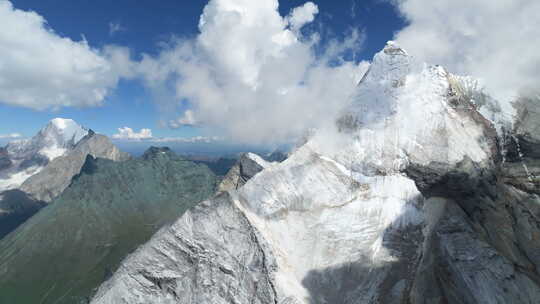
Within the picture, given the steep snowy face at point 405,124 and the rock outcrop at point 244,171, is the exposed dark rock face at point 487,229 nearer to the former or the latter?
the steep snowy face at point 405,124

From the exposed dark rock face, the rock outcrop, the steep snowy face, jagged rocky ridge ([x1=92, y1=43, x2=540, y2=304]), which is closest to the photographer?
the exposed dark rock face

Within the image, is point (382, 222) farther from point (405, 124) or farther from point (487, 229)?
point (405, 124)

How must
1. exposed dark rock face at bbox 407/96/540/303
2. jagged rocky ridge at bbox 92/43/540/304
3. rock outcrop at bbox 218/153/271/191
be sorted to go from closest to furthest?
1. exposed dark rock face at bbox 407/96/540/303
2. jagged rocky ridge at bbox 92/43/540/304
3. rock outcrop at bbox 218/153/271/191

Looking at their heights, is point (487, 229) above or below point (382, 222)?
below

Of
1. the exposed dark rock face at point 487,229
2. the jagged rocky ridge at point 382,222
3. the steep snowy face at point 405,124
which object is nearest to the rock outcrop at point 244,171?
the steep snowy face at point 405,124

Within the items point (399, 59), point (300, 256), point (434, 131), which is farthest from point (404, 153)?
point (300, 256)

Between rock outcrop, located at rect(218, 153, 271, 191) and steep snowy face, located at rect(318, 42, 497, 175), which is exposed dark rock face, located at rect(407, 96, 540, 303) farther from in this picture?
rock outcrop, located at rect(218, 153, 271, 191)

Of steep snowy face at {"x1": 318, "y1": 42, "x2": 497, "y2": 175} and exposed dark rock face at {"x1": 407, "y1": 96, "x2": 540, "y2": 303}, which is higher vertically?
steep snowy face at {"x1": 318, "y1": 42, "x2": 497, "y2": 175}

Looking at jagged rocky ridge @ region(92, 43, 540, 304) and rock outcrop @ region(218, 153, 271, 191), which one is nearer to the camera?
jagged rocky ridge @ region(92, 43, 540, 304)

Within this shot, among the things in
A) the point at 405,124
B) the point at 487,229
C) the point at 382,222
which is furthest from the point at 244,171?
the point at 487,229

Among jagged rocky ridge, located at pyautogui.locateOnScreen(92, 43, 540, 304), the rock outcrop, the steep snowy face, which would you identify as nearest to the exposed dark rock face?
jagged rocky ridge, located at pyautogui.locateOnScreen(92, 43, 540, 304)
